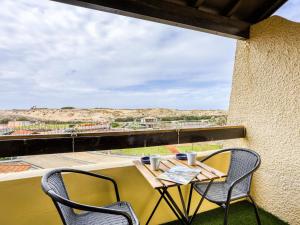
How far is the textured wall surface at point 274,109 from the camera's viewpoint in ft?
7.60

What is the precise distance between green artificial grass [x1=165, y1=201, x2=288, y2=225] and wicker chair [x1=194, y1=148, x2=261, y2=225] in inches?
20.6

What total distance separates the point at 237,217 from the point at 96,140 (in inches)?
78.5

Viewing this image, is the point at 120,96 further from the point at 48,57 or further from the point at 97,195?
the point at 97,195

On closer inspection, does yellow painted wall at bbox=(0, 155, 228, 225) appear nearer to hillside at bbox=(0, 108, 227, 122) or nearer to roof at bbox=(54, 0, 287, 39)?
hillside at bbox=(0, 108, 227, 122)

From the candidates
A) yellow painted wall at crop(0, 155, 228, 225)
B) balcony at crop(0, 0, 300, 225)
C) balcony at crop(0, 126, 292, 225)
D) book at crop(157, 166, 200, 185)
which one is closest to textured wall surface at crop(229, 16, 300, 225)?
balcony at crop(0, 0, 300, 225)

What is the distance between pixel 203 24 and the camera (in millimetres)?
2535

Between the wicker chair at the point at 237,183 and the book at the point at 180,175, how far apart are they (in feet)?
1.00

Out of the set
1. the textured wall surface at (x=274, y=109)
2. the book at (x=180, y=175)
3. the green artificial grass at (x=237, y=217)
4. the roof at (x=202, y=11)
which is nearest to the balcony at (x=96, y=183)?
the green artificial grass at (x=237, y=217)

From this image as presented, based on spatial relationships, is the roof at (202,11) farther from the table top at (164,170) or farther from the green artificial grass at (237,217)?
the green artificial grass at (237,217)

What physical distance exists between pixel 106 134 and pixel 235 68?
233 cm

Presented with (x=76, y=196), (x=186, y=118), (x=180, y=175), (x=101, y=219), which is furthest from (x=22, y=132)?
(x=186, y=118)

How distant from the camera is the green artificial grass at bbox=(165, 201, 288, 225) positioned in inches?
93.0

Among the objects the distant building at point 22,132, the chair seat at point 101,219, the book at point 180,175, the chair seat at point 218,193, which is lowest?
the chair seat at point 101,219

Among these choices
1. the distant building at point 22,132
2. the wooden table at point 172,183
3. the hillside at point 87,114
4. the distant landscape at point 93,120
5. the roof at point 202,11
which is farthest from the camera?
the roof at point 202,11
